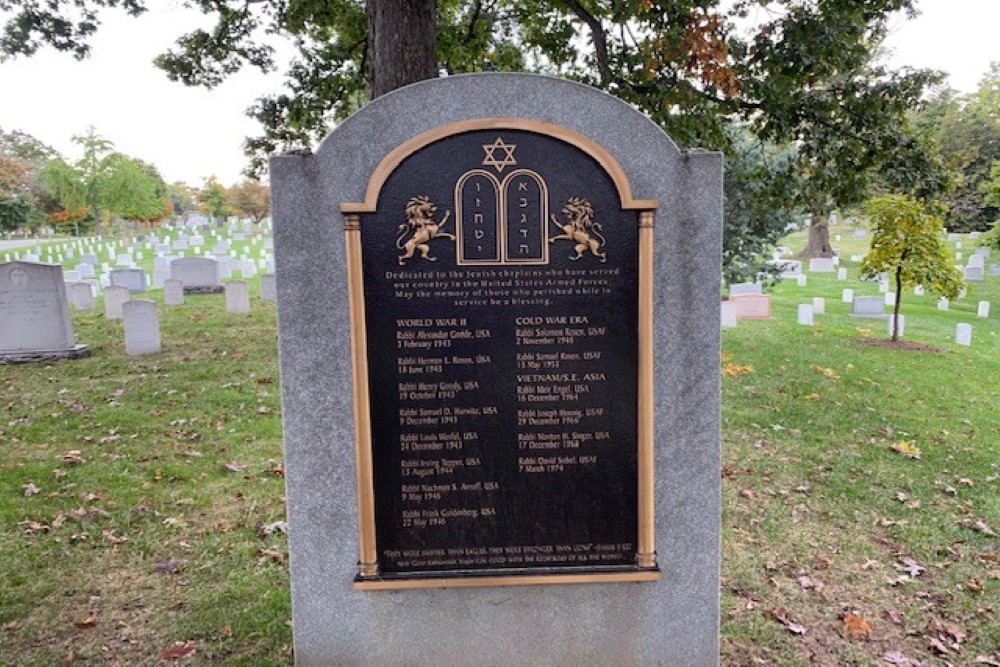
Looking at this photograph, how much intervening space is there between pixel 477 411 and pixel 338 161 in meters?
1.41

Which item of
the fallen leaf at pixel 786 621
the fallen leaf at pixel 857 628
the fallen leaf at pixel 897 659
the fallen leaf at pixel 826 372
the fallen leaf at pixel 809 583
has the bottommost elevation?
the fallen leaf at pixel 897 659

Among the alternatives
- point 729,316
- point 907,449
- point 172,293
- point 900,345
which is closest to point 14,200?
point 172,293

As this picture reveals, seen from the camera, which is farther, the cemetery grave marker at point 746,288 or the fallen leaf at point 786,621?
the cemetery grave marker at point 746,288

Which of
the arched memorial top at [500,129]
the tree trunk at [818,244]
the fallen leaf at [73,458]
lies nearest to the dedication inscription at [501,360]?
the arched memorial top at [500,129]

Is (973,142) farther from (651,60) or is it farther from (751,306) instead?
(651,60)

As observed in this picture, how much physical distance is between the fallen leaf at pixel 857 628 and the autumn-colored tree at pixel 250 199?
204 feet

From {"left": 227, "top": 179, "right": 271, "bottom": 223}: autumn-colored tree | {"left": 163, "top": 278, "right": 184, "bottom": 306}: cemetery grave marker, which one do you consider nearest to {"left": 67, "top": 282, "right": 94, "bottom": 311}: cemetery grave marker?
{"left": 163, "top": 278, "right": 184, "bottom": 306}: cemetery grave marker

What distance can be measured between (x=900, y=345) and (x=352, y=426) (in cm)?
1398

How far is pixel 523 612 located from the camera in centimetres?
369

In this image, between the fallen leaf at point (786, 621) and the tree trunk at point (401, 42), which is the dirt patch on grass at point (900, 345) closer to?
the fallen leaf at point (786, 621)

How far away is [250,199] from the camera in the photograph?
62281 mm

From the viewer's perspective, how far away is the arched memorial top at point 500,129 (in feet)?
11.1

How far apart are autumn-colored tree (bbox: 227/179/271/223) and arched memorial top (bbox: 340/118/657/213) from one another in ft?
203

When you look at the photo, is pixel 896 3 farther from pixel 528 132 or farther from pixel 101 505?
pixel 101 505
